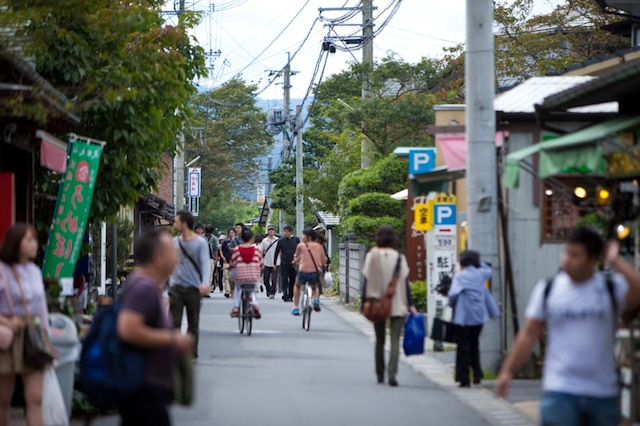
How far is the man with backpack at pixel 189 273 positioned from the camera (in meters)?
14.9

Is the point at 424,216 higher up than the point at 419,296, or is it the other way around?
the point at 424,216

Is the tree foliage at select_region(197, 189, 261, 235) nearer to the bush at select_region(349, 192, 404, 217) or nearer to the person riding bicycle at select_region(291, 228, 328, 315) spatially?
the bush at select_region(349, 192, 404, 217)

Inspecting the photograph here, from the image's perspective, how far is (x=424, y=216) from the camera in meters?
19.4

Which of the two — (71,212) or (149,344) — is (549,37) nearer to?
(71,212)

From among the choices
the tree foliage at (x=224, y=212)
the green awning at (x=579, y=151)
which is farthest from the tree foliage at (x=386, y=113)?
the tree foliage at (x=224, y=212)

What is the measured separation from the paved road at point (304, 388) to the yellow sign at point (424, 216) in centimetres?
218

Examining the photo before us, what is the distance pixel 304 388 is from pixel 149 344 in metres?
6.91

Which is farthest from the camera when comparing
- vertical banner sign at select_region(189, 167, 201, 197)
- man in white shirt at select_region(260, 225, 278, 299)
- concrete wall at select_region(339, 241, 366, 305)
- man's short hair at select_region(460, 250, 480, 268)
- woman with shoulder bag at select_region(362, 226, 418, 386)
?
vertical banner sign at select_region(189, 167, 201, 197)

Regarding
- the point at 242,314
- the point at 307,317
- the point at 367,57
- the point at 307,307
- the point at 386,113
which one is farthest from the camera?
the point at 367,57

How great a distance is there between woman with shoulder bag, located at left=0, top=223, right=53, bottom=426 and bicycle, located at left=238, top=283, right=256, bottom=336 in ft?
36.4

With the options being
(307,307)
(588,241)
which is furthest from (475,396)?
(307,307)

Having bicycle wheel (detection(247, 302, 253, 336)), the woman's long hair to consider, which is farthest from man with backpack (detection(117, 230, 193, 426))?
bicycle wheel (detection(247, 302, 253, 336))

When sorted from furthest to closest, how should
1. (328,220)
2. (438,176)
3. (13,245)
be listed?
1. (328,220)
2. (438,176)
3. (13,245)

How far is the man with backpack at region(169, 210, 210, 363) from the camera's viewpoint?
14.9 metres
